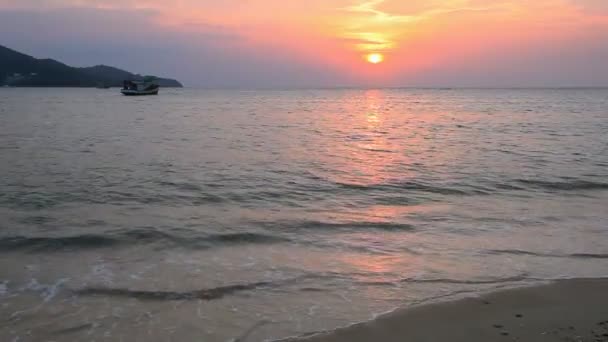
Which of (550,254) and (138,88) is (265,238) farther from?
(138,88)

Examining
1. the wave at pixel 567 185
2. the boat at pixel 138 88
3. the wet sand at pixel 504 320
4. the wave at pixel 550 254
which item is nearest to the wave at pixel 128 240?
the wave at pixel 550 254

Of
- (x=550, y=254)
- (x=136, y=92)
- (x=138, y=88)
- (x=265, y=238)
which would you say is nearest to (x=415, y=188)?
(x=550, y=254)

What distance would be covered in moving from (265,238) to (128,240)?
2859 mm

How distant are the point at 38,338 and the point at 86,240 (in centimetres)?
492

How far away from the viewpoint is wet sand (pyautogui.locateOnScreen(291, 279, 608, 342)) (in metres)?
6.48

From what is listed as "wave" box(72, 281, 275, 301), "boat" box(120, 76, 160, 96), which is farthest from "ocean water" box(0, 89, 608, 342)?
"boat" box(120, 76, 160, 96)

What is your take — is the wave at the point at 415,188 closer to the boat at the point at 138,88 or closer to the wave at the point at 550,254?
the wave at the point at 550,254

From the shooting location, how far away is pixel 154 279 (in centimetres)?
884

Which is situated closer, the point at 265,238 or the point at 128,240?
the point at 128,240

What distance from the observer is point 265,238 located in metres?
11.6

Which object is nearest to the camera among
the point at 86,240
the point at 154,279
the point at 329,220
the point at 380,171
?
the point at 154,279

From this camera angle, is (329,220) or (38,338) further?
(329,220)

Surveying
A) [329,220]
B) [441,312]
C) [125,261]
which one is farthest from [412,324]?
[329,220]

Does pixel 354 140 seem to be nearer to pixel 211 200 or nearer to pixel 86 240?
pixel 211 200
